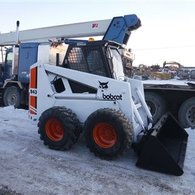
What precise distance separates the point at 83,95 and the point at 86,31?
5.40 meters

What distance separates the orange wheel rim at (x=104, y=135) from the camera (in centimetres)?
490

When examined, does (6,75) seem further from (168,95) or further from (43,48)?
(168,95)

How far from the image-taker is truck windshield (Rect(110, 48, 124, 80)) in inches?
225

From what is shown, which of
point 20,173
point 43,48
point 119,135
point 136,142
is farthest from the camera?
point 43,48

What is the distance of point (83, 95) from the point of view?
17.4 feet

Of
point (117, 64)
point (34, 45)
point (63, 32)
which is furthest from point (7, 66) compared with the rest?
point (117, 64)

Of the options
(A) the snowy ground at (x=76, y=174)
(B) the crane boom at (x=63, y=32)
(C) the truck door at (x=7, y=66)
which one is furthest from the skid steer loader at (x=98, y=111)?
(C) the truck door at (x=7, y=66)

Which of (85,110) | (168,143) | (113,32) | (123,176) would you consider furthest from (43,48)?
(123,176)

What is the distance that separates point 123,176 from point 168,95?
461 cm

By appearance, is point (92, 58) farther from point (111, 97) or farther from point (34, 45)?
point (34, 45)

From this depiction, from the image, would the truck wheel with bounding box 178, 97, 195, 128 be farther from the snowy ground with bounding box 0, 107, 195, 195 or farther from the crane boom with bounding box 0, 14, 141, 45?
the crane boom with bounding box 0, 14, 141, 45

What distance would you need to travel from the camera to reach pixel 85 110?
5.30m

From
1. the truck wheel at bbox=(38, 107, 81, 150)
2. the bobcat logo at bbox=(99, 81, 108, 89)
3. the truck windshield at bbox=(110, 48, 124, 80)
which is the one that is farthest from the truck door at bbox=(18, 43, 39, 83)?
the bobcat logo at bbox=(99, 81, 108, 89)

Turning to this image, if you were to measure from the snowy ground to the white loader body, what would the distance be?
2.10ft
